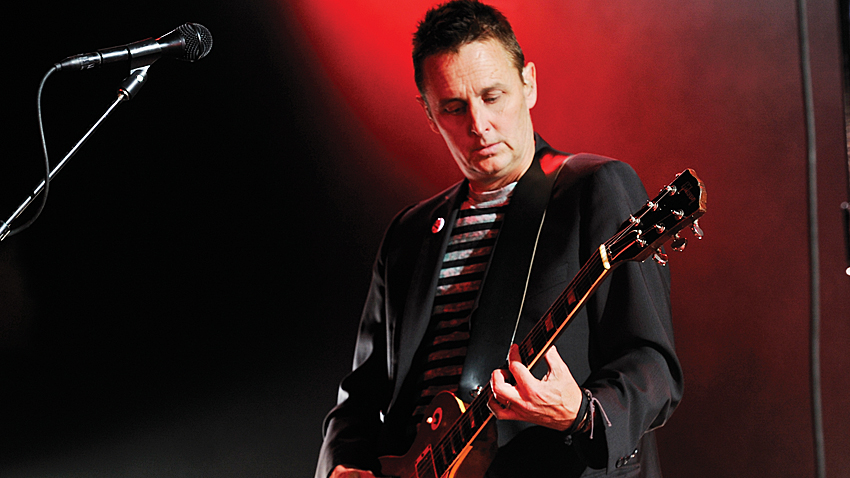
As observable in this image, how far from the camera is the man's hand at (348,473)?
153cm

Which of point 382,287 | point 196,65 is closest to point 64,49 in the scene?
point 196,65

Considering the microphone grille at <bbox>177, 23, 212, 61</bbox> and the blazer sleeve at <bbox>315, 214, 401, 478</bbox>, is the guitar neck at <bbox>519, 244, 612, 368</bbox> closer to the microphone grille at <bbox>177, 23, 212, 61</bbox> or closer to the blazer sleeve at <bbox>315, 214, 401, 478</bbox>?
the blazer sleeve at <bbox>315, 214, 401, 478</bbox>

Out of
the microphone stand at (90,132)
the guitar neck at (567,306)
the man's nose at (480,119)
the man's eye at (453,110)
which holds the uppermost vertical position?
the microphone stand at (90,132)

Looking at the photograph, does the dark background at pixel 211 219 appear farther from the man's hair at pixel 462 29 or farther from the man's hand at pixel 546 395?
the man's hand at pixel 546 395

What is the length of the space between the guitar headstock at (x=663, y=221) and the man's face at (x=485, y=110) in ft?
1.72

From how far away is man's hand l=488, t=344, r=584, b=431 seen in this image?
1.14m

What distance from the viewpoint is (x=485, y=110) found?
1.62 meters

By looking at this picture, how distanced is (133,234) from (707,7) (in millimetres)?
2012

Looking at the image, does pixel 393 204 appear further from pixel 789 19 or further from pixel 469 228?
pixel 789 19

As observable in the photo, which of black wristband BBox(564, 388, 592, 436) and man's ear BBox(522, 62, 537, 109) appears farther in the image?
man's ear BBox(522, 62, 537, 109)

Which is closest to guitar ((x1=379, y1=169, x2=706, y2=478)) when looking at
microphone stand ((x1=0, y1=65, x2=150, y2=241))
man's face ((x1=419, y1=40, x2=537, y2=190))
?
man's face ((x1=419, y1=40, x2=537, y2=190))

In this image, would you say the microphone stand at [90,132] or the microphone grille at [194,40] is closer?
the microphone stand at [90,132]

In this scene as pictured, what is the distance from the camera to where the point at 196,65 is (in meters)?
2.40

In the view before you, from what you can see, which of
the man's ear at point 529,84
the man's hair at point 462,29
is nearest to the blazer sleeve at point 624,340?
the man's ear at point 529,84
